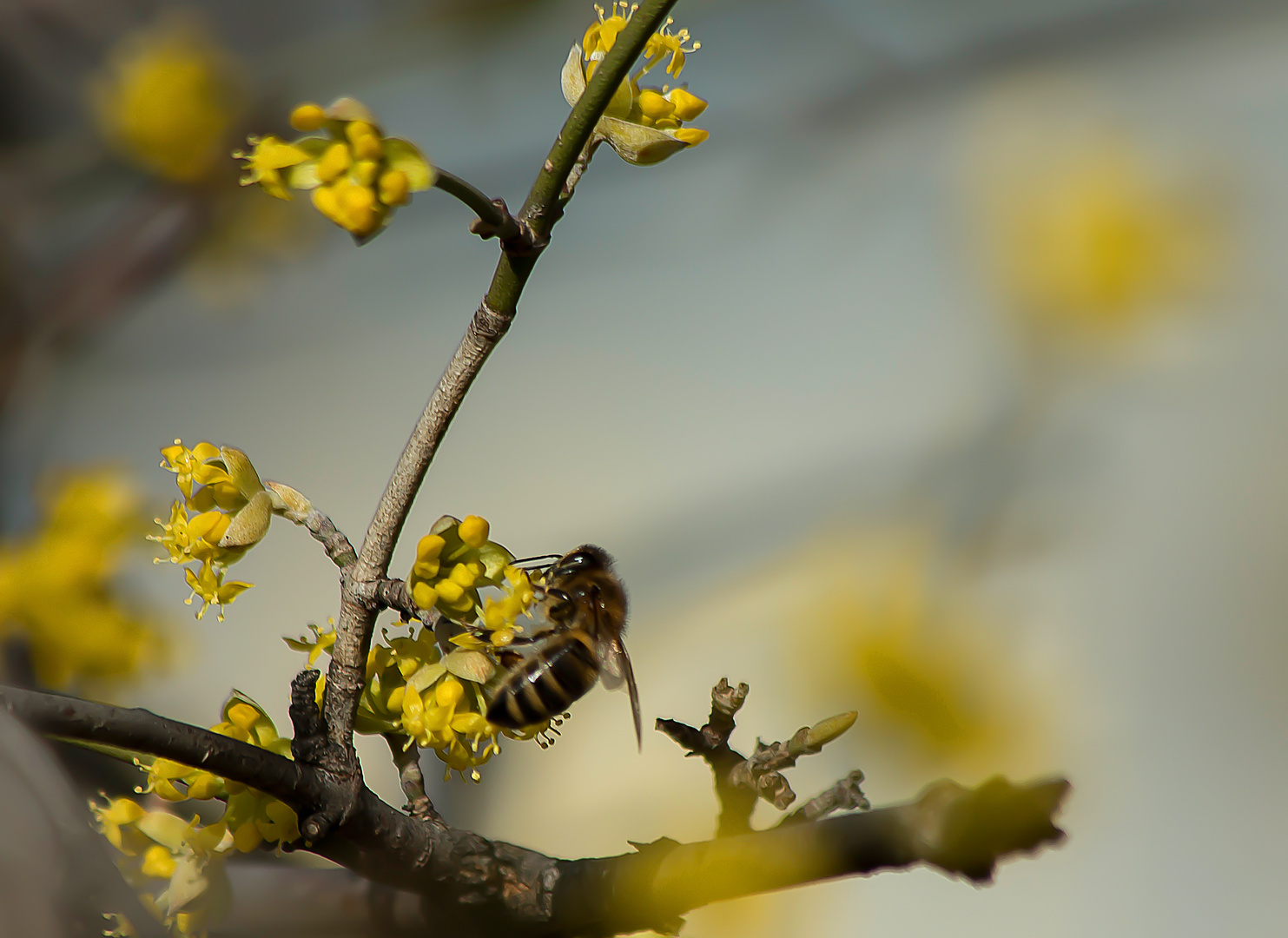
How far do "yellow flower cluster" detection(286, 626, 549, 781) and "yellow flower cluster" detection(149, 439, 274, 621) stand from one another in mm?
57

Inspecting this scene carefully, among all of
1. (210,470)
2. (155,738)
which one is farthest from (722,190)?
(155,738)

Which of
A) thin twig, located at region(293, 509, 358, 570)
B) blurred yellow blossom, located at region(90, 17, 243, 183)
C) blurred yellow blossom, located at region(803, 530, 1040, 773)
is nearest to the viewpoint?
thin twig, located at region(293, 509, 358, 570)

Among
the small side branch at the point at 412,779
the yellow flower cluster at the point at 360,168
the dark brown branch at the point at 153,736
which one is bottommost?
the dark brown branch at the point at 153,736

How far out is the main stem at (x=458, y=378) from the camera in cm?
28

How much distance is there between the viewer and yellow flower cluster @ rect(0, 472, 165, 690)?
2.17 feet

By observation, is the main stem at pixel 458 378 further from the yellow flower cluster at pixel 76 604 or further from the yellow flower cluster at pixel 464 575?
the yellow flower cluster at pixel 76 604

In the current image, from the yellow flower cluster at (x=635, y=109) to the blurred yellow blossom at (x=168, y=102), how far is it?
3.94 feet

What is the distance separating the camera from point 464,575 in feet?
1.27

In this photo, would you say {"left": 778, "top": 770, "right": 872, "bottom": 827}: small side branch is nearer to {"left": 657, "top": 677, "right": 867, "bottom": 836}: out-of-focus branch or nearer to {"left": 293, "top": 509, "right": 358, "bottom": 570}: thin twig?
{"left": 657, "top": 677, "right": 867, "bottom": 836}: out-of-focus branch

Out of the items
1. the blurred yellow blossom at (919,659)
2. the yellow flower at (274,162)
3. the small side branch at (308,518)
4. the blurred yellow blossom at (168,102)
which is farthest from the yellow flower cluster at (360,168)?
the blurred yellow blossom at (168,102)

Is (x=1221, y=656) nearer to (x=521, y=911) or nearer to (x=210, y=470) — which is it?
(x=521, y=911)

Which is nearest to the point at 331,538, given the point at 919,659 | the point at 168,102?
the point at 919,659

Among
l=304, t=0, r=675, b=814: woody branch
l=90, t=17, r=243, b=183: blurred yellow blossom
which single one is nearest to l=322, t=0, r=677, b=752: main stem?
l=304, t=0, r=675, b=814: woody branch

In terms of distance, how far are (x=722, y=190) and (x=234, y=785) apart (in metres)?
1.34
